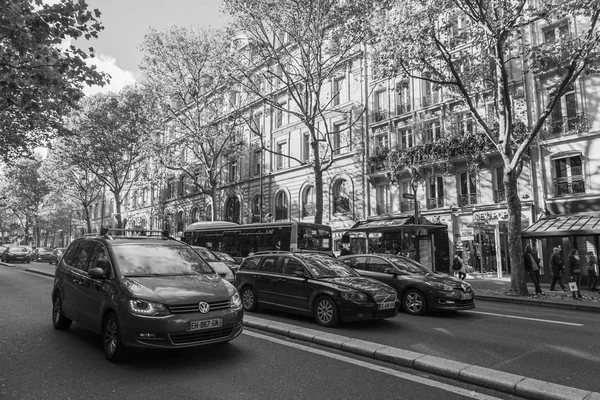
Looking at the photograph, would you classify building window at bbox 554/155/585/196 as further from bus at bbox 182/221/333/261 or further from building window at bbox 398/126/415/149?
bus at bbox 182/221/333/261

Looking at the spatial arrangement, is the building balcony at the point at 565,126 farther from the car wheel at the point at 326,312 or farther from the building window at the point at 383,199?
the car wheel at the point at 326,312

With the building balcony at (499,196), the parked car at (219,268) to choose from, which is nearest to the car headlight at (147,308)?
the parked car at (219,268)

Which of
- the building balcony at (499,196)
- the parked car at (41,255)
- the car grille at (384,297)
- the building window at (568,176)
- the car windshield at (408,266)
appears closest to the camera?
the car grille at (384,297)

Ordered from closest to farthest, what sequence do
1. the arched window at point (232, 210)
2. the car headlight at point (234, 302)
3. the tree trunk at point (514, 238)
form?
the car headlight at point (234, 302)
the tree trunk at point (514, 238)
the arched window at point (232, 210)

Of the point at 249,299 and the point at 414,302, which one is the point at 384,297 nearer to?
the point at 414,302

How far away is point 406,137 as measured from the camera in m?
27.4

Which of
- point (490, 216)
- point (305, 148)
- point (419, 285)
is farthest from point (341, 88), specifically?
point (419, 285)

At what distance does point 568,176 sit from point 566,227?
16.9 ft

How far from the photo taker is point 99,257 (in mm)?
6473

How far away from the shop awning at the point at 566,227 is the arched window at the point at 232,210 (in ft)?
89.5

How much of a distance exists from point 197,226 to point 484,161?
17866mm

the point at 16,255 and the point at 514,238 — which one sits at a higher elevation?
the point at 514,238

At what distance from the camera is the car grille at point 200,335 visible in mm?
5125

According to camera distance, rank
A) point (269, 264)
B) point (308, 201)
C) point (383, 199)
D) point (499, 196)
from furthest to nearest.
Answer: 1. point (308, 201)
2. point (383, 199)
3. point (499, 196)
4. point (269, 264)
